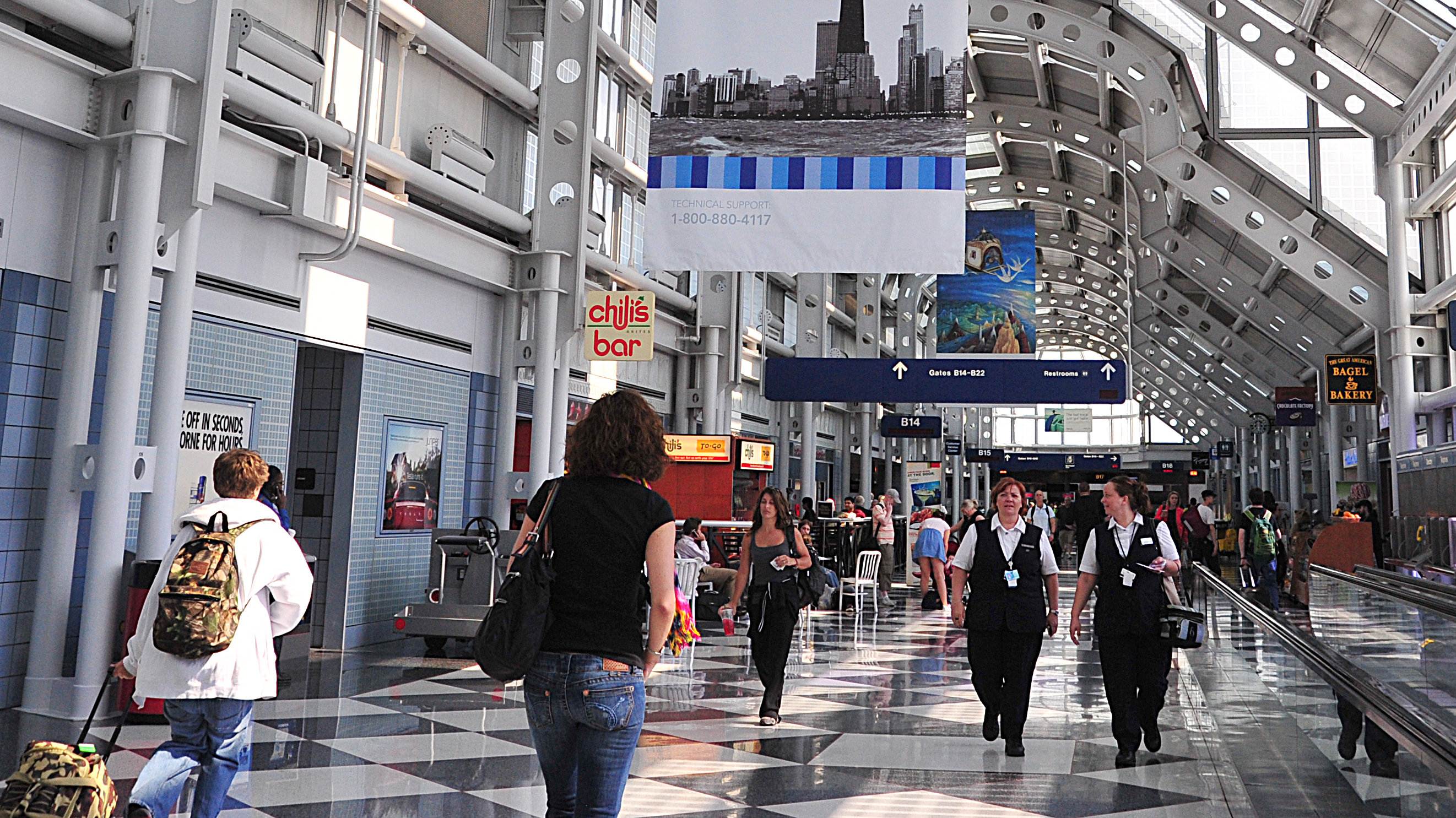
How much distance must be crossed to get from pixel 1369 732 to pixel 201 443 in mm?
7859

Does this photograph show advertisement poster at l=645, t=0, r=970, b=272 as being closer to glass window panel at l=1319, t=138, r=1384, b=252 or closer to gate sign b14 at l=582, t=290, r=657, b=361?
gate sign b14 at l=582, t=290, r=657, b=361

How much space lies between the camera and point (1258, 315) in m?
26.2

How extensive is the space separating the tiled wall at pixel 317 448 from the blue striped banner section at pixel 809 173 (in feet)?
17.9

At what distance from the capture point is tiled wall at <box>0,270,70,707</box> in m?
6.77

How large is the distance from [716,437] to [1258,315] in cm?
1610

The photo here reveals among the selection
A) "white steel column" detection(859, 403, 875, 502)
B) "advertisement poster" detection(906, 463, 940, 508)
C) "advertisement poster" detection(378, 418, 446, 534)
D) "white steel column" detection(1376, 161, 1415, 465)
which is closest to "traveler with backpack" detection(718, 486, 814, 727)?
"advertisement poster" detection(378, 418, 446, 534)

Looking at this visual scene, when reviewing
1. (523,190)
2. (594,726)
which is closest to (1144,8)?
(523,190)

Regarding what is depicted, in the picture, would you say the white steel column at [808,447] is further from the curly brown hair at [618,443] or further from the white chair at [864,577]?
the curly brown hair at [618,443]

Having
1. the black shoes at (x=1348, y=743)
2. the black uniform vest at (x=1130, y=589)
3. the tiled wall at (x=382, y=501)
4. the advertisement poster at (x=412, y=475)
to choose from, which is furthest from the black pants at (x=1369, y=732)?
the advertisement poster at (x=412, y=475)

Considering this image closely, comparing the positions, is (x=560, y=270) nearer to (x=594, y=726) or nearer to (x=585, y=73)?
Result: (x=585, y=73)

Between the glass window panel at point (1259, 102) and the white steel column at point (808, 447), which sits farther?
the white steel column at point (808, 447)

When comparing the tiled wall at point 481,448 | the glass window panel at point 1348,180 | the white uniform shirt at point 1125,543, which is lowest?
the white uniform shirt at point 1125,543

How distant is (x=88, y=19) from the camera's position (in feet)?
22.1

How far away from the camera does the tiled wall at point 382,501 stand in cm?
1045
